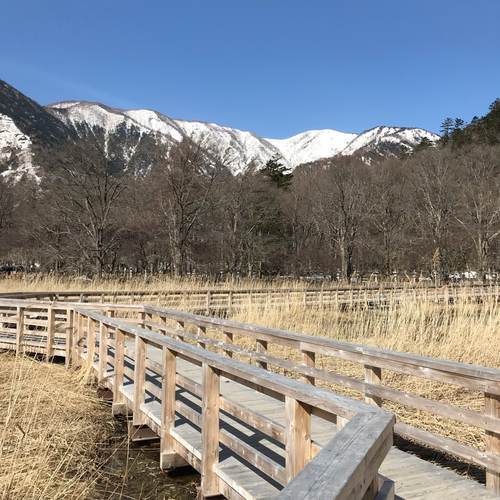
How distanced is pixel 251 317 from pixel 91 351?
156 inches

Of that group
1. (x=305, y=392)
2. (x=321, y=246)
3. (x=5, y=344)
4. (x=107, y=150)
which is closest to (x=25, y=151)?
(x=321, y=246)

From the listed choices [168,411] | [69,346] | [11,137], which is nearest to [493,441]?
[168,411]

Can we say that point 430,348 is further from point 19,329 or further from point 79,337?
point 19,329

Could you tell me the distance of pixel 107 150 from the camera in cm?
2712

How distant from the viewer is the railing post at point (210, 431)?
3605mm

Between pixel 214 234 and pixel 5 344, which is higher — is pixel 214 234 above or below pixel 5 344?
above

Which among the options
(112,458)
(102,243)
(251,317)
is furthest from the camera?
(102,243)

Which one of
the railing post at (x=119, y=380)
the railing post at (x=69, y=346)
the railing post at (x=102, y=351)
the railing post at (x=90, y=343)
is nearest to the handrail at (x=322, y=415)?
the railing post at (x=119, y=380)

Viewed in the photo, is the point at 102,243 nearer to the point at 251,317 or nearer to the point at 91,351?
the point at 251,317

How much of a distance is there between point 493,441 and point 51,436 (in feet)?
13.2

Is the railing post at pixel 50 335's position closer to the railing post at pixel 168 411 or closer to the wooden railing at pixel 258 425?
the wooden railing at pixel 258 425

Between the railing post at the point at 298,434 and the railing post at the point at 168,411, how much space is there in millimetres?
2023

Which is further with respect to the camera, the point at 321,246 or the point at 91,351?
the point at 321,246

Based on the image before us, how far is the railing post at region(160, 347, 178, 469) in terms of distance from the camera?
14.8 feet
